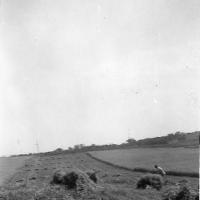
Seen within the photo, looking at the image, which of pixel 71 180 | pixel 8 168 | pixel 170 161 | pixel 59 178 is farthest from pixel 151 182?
pixel 8 168

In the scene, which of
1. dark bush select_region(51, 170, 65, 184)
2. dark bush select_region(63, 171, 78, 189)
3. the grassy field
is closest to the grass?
the grassy field

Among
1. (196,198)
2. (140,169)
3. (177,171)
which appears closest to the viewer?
(196,198)

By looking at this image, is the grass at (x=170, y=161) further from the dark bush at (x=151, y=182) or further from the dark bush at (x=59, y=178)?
the dark bush at (x=59, y=178)

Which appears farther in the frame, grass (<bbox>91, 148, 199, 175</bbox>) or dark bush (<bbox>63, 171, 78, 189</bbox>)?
grass (<bbox>91, 148, 199, 175</bbox>)

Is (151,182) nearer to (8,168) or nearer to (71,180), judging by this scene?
(71,180)

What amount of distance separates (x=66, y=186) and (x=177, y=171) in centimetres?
1606

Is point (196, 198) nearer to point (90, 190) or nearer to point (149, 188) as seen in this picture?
point (90, 190)

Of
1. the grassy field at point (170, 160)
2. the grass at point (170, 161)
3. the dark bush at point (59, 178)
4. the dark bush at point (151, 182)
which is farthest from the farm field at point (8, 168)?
the dark bush at point (151, 182)

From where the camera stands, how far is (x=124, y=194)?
24156 millimetres

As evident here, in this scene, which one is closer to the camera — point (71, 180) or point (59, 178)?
point (71, 180)

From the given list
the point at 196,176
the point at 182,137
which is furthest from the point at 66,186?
the point at 182,137

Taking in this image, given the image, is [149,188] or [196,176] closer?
[149,188]

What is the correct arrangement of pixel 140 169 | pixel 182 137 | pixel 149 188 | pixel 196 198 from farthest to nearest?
pixel 182 137 < pixel 140 169 < pixel 149 188 < pixel 196 198

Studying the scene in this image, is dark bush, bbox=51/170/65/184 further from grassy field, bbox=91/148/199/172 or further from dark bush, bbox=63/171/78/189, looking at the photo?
grassy field, bbox=91/148/199/172
